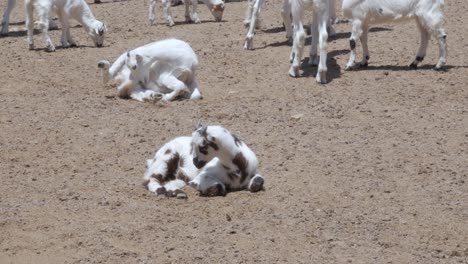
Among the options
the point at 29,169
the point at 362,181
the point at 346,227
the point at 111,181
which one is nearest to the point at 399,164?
the point at 362,181

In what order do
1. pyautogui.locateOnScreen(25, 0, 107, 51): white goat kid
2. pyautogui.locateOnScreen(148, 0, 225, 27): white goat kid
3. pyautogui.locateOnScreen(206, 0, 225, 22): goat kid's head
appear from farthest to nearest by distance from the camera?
1. pyautogui.locateOnScreen(206, 0, 225, 22): goat kid's head
2. pyautogui.locateOnScreen(148, 0, 225, 27): white goat kid
3. pyautogui.locateOnScreen(25, 0, 107, 51): white goat kid

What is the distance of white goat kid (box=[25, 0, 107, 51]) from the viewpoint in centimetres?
1573

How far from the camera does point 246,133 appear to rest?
1069 cm

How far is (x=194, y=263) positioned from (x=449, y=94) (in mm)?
6318

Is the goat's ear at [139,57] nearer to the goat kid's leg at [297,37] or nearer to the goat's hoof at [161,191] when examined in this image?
the goat kid's leg at [297,37]

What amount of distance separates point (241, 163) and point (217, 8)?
422 inches

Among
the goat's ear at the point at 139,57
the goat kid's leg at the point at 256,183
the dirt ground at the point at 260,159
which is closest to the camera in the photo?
the dirt ground at the point at 260,159

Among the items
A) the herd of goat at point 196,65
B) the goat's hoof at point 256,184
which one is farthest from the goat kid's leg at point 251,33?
the goat's hoof at point 256,184

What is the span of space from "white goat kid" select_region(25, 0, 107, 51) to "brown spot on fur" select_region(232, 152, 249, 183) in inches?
309

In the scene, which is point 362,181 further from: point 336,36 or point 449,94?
point 336,36

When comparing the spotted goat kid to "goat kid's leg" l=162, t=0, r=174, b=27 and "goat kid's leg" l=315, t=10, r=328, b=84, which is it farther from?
"goat kid's leg" l=162, t=0, r=174, b=27

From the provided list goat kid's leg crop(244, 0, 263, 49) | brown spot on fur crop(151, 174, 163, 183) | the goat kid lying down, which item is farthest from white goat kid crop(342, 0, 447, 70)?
brown spot on fur crop(151, 174, 163, 183)

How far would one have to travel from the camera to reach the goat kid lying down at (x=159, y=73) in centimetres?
1214

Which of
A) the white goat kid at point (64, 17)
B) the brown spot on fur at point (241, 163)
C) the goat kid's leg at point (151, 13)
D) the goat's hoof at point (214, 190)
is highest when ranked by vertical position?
the brown spot on fur at point (241, 163)
